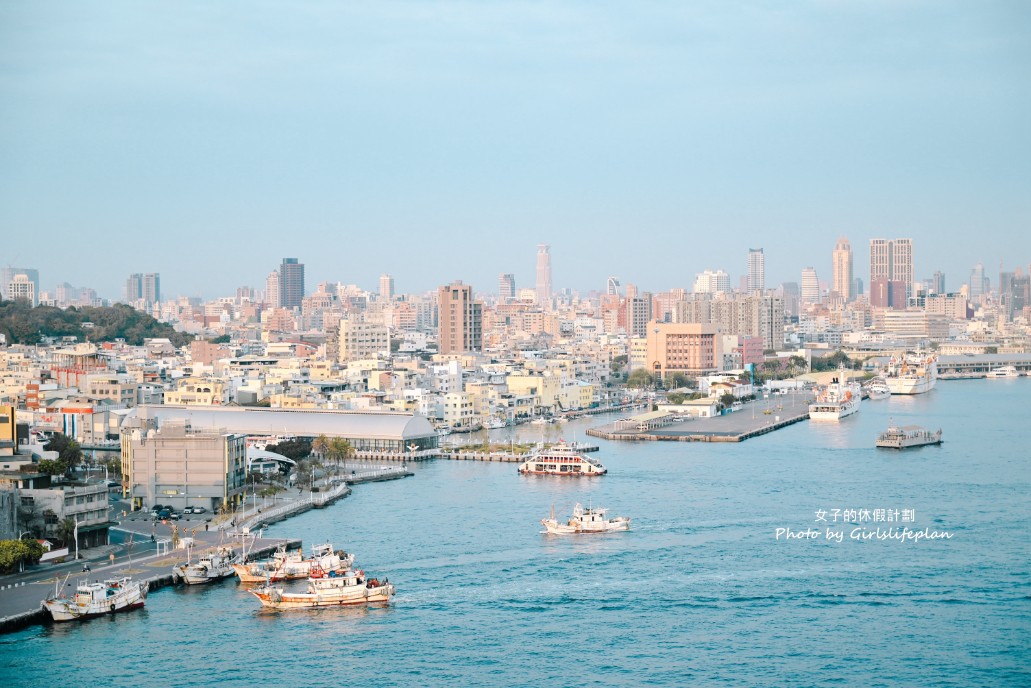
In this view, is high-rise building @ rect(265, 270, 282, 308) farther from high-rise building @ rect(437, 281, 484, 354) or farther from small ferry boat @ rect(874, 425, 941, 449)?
small ferry boat @ rect(874, 425, 941, 449)

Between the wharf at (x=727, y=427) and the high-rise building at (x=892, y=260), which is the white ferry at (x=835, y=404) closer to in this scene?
the wharf at (x=727, y=427)

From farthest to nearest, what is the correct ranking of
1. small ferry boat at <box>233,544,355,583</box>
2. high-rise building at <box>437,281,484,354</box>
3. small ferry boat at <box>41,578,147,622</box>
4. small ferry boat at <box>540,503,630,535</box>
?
high-rise building at <box>437,281,484,354</box>
small ferry boat at <box>540,503,630,535</box>
small ferry boat at <box>233,544,355,583</box>
small ferry boat at <box>41,578,147,622</box>

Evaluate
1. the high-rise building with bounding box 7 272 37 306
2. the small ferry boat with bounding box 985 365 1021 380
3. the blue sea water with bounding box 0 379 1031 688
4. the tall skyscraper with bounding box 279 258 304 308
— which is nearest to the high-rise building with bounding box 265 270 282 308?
the tall skyscraper with bounding box 279 258 304 308

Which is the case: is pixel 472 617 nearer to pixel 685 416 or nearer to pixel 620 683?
pixel 620 683

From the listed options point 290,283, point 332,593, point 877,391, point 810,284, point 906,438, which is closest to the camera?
point 332,593

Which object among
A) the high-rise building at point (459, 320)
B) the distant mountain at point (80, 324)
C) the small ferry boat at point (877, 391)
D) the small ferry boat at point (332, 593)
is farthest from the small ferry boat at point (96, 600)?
the high-rise building at point (459, 320)

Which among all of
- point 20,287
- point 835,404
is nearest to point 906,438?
point 835,404

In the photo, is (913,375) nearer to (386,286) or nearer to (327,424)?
(327,424)

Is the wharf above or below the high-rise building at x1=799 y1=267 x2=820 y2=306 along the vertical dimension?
below
